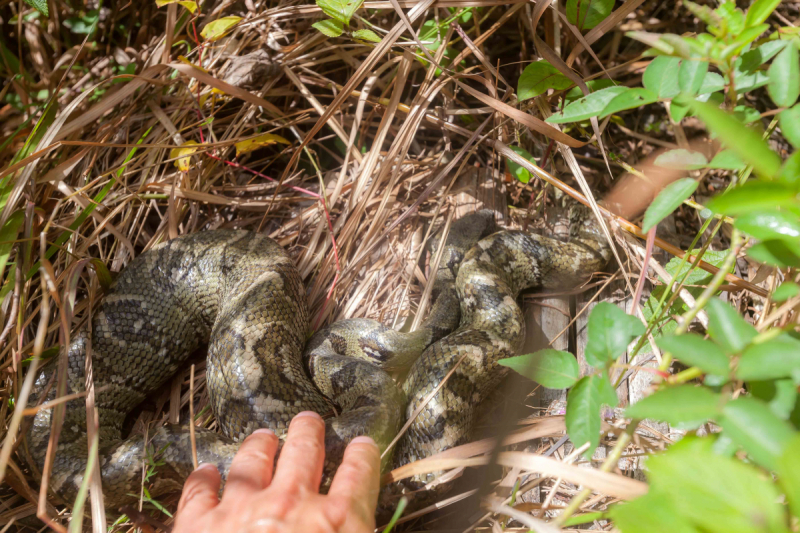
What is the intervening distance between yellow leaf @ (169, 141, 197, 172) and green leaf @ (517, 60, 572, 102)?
2.01 meters

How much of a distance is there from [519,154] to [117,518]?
3006 millimetres

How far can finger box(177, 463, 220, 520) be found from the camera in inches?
79.2

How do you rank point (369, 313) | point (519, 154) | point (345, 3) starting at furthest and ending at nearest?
point (369, 313) < point (519, 154) < point (345, 3)

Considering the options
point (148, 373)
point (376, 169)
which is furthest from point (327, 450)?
point (376, 169)

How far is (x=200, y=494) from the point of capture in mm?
2082

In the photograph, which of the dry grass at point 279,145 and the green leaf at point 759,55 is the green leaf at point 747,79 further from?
the dry grass at point 279,145

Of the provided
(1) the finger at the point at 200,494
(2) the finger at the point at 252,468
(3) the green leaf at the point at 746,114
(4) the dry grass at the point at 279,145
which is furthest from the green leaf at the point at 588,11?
(1) the finger at the point at 200,494

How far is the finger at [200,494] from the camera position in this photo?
201 centimetres

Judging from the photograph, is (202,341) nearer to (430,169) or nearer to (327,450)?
(327,450)

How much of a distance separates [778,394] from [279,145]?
3.48 m

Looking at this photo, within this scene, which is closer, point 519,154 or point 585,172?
point 519,154

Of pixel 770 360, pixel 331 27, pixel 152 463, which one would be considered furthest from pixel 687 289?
pixel 152 463

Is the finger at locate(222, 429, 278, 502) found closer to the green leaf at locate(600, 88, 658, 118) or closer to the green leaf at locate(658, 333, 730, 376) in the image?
the green leaf at locate(658, 333, 730, 376)

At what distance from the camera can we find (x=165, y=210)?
3.69 metres
